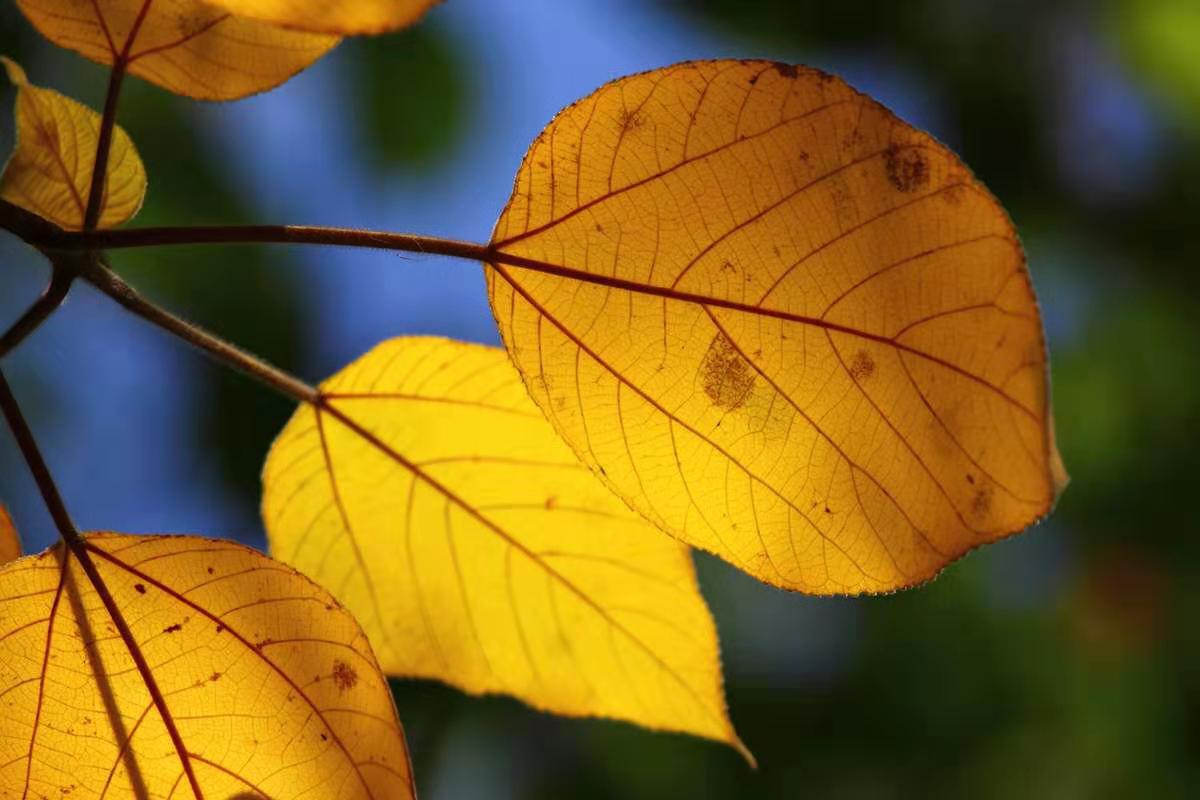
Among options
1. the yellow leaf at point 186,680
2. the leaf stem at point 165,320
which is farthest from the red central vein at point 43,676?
the leaf stem at point 165,320

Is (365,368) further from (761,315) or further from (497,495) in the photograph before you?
(761,315)

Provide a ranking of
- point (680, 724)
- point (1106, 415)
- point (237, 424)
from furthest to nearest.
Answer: point (237, 424) → point (1106, 415) → point (680, 724)

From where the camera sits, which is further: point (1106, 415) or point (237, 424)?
point (237, 424)

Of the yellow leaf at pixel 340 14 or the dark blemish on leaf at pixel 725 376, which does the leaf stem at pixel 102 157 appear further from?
the dark blemish on leaf at pixel 725 376

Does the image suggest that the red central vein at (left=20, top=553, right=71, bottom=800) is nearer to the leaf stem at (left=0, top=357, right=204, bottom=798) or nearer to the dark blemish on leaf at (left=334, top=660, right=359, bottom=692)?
the leaf stem at (left=0, top=357, right=204, bottom=798)

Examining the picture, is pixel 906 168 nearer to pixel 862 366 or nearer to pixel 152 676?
pixel 862 366

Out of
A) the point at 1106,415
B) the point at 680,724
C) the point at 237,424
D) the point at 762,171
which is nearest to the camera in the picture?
the point at 762,171

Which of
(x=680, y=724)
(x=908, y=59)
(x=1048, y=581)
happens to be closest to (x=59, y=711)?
(x=680, y=724)

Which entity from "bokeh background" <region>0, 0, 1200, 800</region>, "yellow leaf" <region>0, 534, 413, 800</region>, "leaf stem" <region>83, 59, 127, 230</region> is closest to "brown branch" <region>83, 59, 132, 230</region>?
"leaf stem" <region>83, 59, 127, 230</region>
